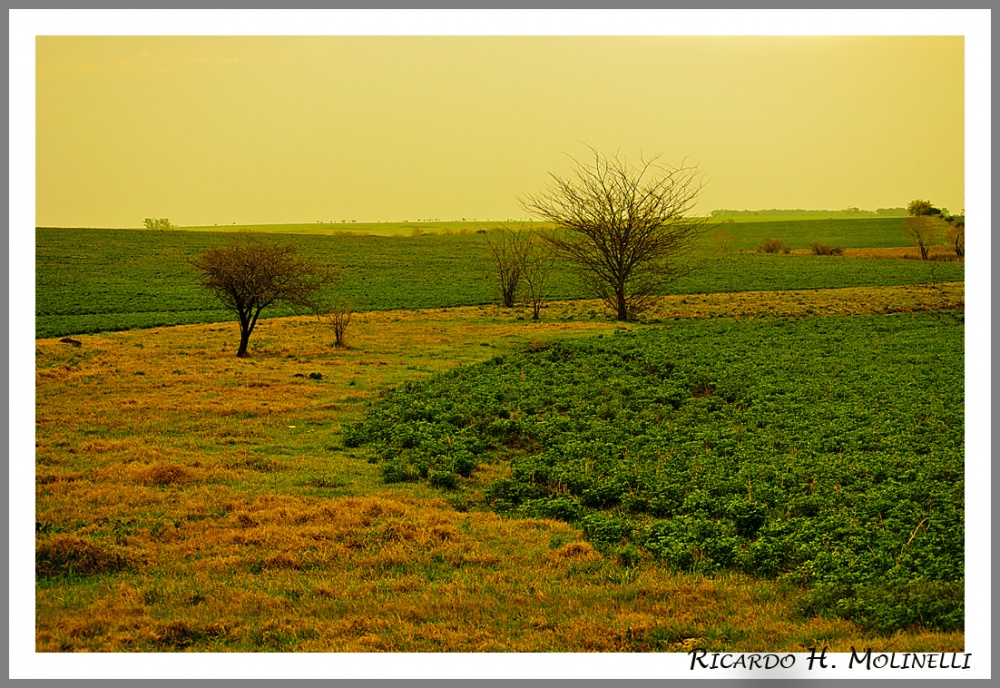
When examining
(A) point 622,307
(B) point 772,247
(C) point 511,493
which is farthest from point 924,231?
(C) point 511,493

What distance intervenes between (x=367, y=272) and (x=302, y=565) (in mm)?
46356

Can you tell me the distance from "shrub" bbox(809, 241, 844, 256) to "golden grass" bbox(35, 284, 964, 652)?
55.8 metres

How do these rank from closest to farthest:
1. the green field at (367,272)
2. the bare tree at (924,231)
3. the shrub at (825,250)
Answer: the green field at (367,272)
the bare tree at (924,231)
the shrub at (825,250)

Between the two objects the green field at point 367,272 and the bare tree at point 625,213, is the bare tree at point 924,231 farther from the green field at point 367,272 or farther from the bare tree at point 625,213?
the bare tree at point 625,213

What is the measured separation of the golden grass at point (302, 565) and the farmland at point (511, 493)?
4 cm

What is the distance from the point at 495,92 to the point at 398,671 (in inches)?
649

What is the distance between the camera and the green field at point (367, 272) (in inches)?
1454

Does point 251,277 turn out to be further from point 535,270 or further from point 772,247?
point 772,247

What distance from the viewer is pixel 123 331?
30734 millimetres

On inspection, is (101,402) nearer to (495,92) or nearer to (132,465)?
(132,465)

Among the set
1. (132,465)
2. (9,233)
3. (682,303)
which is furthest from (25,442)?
(682,303)

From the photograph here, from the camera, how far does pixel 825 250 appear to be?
6575 centimetres

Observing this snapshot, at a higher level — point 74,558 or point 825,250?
point 825,250

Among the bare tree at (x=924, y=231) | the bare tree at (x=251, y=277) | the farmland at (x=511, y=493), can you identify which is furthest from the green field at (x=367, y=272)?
the farmland at (x=511, y=493)
